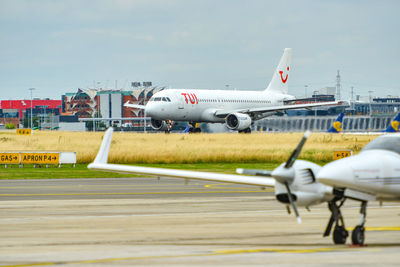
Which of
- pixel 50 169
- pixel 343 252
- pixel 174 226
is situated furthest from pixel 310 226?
pixel 50 169

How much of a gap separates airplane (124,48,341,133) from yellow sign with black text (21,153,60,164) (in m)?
20.5

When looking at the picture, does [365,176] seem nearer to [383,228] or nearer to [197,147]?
[383,228]

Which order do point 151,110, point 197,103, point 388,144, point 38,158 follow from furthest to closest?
point 197,103
point 151,110
point 38,158
point 388,144

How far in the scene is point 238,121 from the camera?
67.4 m

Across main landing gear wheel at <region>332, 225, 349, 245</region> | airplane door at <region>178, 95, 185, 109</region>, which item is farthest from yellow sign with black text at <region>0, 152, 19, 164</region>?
main landing gear wheel at <region>332, 225, 349, 245</region>

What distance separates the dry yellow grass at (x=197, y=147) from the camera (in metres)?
49.0

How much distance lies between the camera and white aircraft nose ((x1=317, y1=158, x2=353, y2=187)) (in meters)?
12.9

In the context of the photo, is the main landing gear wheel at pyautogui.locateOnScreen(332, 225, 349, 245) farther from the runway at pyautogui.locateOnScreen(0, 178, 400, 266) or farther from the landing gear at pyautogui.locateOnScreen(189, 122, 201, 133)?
the landing gear at pyautogui.locateOnScreen(189, 122, 201, 133)

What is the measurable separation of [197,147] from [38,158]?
12.4m

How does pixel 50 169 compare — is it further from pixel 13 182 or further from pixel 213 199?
pixel 213 199

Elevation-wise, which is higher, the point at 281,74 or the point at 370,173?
the point at 281,74

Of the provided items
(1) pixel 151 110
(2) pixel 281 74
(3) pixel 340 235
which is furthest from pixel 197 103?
(3) pixel 340 235

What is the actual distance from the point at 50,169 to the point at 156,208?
73.4 ft

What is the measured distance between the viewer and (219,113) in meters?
69.1
